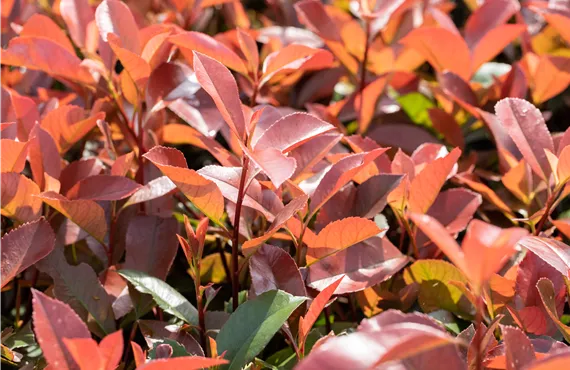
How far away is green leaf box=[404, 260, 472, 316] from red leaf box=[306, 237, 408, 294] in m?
0.03

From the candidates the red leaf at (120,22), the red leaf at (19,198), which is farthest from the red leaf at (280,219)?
the red leaf at (120,22)

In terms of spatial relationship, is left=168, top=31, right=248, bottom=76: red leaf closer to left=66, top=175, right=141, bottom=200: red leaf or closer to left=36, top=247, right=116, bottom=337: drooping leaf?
left=66, top=175, right=141, bottom=200: red leaf

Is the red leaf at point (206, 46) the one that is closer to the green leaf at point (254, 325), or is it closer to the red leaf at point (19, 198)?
the red leaf at point (19, 198)

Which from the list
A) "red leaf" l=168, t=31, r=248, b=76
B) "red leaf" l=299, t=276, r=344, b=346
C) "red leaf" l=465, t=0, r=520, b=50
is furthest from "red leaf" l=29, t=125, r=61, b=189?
"red leaf" l=465, t=0, r=520, b=50

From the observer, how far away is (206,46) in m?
0.98

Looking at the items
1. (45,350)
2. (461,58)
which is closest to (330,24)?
(461,58)

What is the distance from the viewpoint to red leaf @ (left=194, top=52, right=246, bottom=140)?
0.74 metres

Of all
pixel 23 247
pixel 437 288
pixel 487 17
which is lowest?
pixel 437 288

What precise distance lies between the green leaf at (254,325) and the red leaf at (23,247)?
0.81 feet

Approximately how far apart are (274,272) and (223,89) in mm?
226

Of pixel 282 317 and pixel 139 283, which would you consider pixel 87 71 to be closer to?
pixel 139 283

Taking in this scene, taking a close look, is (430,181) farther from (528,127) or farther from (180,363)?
(180,363)

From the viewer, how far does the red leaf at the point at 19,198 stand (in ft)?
2.68

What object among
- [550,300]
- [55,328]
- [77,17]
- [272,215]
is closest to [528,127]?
[550,300]
